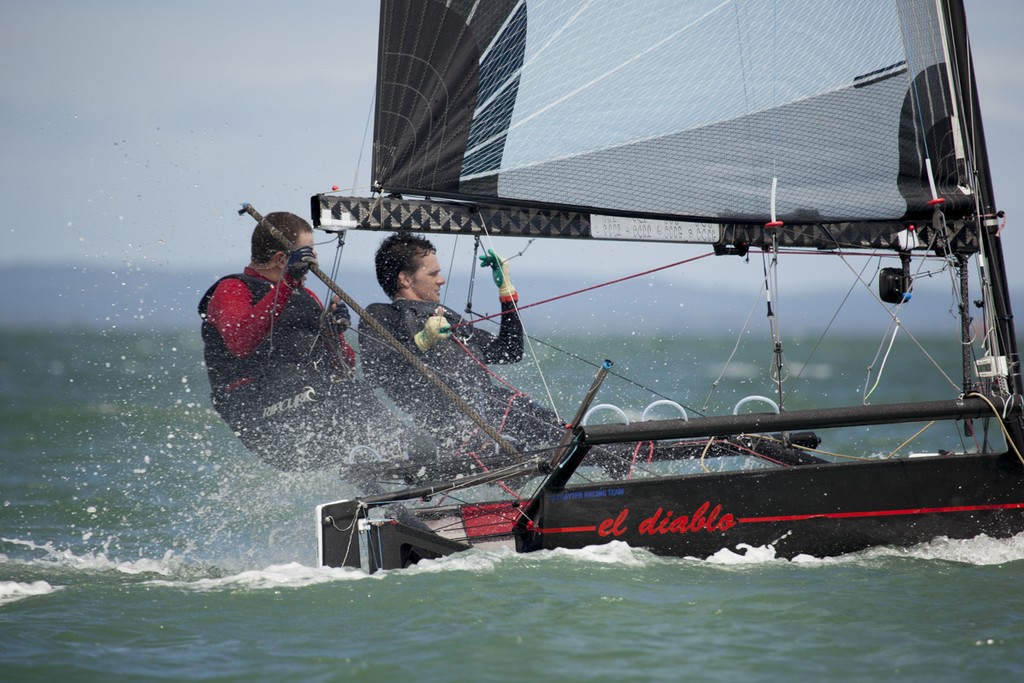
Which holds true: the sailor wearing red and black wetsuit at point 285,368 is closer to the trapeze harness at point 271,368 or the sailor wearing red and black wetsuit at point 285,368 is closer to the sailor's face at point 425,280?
the trapeze harness at point 271,368

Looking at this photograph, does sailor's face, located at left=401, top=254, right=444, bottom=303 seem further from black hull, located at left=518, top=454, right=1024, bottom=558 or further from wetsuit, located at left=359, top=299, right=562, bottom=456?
black hull, located at left=518, top=454, right=1024, bottom=558

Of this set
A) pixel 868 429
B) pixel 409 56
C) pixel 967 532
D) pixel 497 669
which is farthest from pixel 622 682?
pixel 868 429

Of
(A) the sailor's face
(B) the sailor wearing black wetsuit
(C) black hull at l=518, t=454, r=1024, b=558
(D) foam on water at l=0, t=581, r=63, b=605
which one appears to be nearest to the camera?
(D) foam on water at l=0, t=581, r=63, b=605

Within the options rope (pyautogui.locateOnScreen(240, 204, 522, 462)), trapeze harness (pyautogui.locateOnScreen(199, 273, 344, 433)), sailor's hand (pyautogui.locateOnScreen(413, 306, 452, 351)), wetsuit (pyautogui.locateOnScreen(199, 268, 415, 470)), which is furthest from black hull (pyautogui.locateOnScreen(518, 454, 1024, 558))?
trapeze harness (pyautogui.locateOnScreen(199, 273, 344, 433))

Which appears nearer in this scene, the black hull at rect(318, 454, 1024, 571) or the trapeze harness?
the black hull at rect(318, 454, 1024, 571)

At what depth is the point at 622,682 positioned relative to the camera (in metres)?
2.79

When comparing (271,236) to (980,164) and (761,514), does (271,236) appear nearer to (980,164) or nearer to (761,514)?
(761,514)

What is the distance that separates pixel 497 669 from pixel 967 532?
6.73ft

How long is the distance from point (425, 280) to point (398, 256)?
0.17 m

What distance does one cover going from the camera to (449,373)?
186 inches

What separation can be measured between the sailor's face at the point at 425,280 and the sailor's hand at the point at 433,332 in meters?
0.31

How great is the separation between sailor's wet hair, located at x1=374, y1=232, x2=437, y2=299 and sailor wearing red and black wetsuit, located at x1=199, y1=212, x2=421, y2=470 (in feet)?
1.41

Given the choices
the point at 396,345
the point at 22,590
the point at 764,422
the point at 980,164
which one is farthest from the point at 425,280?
the point at 980,164

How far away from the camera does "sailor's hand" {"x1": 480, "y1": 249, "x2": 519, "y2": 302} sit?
4.39 m
